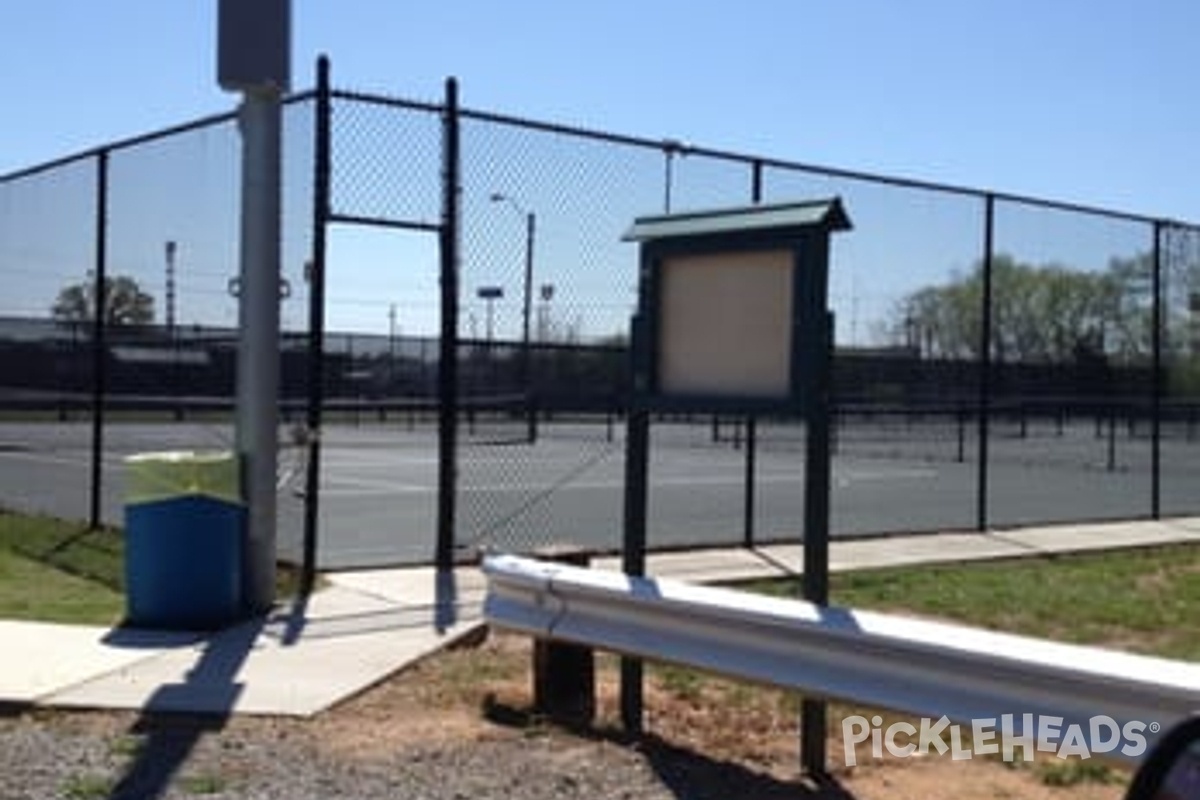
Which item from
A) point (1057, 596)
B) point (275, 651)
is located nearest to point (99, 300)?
point (275, 651)

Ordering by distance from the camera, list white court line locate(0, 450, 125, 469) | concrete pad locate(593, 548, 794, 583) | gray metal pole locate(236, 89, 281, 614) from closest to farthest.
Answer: gray metal pole locate(236, 89, 281, 614) → concrete pad locate(593, 548, 794, 583) → white court line locate(0, 450, 125, 469)

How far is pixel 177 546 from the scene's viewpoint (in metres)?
10.1

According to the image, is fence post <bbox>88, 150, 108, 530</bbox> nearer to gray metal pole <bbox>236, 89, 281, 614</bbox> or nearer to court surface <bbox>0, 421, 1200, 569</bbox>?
court surface <bbox>0, 421, 1200, 569</bbox>

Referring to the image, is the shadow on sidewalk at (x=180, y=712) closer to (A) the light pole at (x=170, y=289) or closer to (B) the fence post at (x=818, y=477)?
(B) the fence post at (x=818, y=477)

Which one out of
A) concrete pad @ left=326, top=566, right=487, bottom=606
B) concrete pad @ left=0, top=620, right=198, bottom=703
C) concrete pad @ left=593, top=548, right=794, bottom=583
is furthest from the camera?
concrete pad @ left=593, top=548, right=794, bottom=583

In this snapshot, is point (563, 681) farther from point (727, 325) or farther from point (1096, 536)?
point (1096, 536)

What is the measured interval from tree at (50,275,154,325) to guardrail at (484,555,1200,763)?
15.2 metres

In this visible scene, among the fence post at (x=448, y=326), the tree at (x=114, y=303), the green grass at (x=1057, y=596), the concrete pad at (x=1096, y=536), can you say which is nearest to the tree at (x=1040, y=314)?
the concrete pad at (x=1096, y=536)

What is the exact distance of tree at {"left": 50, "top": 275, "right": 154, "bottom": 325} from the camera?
2319 cm

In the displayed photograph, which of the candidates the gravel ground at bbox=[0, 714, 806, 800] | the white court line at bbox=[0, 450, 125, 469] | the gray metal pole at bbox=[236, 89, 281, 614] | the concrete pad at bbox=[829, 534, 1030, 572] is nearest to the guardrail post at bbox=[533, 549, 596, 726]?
the gravel ground at bbox=[0, 714, 806, 800]

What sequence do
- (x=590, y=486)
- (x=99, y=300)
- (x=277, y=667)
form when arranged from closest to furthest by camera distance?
(x=277, y=667), (x=99, y=300), (x=590, y=486)

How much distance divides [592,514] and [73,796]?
12511mm

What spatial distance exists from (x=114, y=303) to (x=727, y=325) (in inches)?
732

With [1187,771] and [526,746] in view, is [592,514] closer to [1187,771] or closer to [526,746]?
[526,746]
